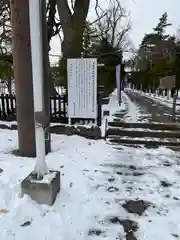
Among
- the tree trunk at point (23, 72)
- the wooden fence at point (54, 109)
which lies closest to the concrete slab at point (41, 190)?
the tree trunk at point (23, 72)

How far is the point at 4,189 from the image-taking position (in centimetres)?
292

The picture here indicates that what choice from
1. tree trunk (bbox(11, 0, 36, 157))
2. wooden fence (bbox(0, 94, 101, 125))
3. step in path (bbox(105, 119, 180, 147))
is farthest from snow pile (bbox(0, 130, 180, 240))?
wooden fence (bbox(0, 94, 101, 125))

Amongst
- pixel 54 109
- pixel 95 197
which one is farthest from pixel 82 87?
pixel 95 197

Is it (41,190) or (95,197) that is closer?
(41,190)

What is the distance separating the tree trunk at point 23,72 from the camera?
389cm

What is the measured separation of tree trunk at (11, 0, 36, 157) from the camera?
3895mm

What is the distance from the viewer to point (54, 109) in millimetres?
6438

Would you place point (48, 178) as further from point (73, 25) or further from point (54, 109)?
point (73, 25)

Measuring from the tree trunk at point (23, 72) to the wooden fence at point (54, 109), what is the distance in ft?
7.01

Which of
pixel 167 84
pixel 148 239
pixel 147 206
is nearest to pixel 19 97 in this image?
pixel 147 206

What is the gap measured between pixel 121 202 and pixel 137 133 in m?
3.44

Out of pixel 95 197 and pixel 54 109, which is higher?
pixel 54 109

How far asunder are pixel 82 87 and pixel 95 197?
344 cm

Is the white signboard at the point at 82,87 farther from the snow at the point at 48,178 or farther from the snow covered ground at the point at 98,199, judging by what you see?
the snow at the point at 48,178
